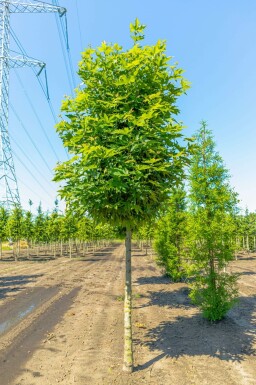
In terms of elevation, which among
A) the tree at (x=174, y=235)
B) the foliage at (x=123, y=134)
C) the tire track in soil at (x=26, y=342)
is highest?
the foliage at (x=123, y=134)

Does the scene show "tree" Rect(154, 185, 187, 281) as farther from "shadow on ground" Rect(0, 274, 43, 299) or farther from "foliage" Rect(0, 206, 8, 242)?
"foliage" Rect(0, 206, 8, 242)

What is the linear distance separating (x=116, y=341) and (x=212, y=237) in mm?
5536

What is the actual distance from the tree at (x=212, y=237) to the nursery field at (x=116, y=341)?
3.58 ft

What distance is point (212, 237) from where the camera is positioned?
39.5 feet

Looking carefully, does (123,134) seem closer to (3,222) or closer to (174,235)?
(174,235)

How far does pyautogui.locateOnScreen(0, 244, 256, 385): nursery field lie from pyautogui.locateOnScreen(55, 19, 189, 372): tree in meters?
1.25

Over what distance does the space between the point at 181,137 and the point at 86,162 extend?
8.64 feet

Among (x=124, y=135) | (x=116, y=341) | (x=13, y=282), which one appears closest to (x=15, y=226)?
(x=13, y=282)

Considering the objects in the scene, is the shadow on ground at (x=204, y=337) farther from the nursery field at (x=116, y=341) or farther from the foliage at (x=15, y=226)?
the foliage at (x=15, y=226)

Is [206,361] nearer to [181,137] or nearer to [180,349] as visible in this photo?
[180,349]

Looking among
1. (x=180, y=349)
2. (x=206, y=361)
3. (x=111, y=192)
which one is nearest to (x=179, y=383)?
(x=206, y=361)

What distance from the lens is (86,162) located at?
24.3 feet

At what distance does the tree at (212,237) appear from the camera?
39.0ft

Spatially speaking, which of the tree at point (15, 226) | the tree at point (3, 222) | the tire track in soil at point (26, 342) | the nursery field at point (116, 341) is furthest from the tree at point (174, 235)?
the tree at point (3, 222)
